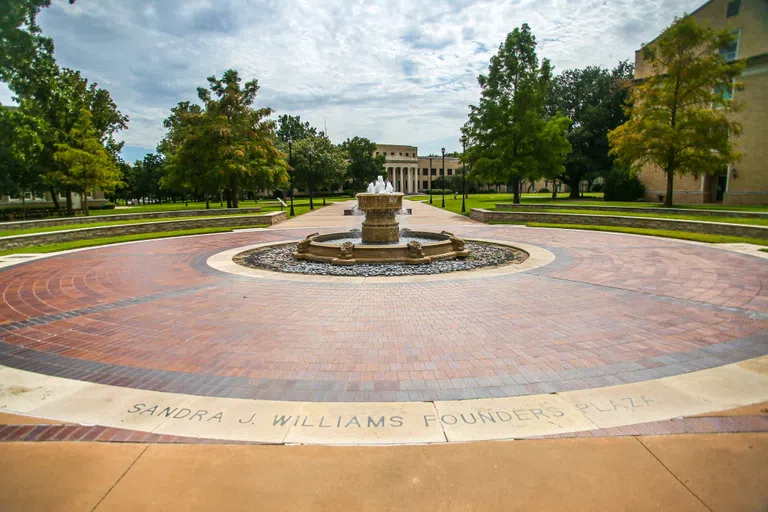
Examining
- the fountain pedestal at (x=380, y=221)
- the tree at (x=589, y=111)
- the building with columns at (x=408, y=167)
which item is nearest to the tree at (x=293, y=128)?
the building with columns at (x=408, y=167)

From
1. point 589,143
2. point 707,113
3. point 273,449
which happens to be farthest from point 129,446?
point 589,143

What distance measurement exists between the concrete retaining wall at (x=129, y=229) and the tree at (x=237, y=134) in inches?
293

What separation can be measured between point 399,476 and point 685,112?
34.4 meters

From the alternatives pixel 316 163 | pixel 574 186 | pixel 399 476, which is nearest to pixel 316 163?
pixel 316 163

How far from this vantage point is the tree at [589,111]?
49.0 m

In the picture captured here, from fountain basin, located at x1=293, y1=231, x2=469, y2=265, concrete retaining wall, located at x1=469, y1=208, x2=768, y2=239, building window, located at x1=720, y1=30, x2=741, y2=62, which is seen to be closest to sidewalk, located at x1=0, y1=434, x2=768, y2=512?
fountain basin, located at x1=293, y1=231, x2=469, y2=265

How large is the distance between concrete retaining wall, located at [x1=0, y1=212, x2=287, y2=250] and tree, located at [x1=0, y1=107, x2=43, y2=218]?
12.6 m

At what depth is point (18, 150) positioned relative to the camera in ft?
91.0

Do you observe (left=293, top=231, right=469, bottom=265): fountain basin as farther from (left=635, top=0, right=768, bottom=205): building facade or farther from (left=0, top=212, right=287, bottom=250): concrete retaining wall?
(left=635, top=0, right=768, bottom=205): building facade

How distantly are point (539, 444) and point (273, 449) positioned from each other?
2289 millimetres

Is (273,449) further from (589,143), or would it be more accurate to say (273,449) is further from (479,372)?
(589,143)

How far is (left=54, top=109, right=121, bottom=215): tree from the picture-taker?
31.9m

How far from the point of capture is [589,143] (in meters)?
50.2

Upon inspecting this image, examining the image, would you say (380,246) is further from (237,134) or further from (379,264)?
(237,134)
